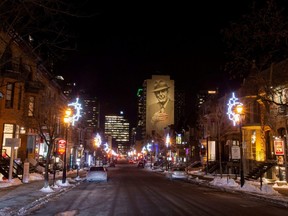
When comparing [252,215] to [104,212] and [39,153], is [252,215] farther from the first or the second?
[39,153]

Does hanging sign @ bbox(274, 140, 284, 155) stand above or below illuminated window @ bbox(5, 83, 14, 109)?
below

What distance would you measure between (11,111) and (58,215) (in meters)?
25.0

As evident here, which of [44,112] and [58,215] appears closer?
[58,215]

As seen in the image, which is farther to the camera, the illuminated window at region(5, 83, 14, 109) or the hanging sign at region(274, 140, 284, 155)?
the illuminated window at region(5, 83, 14, 109)

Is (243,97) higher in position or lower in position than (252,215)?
higher

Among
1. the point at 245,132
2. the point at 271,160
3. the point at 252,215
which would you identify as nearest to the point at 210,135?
the point at 245,132

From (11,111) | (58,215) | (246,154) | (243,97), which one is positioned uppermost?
(243,97)

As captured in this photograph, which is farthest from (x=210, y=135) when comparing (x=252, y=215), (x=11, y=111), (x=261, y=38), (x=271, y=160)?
(x=252, y=215)

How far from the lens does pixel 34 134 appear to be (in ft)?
141

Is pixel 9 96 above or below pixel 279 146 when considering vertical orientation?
above

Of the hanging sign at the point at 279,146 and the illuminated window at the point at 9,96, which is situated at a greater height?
the illuminated window at the point at 9,96

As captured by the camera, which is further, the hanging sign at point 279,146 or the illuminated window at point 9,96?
the illuminated window at point 9,96

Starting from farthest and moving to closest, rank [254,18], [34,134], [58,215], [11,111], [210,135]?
[210,135] → [34,134] → [11,111] → [254,18] → [58,215]

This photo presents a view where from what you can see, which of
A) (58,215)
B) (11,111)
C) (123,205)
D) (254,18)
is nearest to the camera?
(58,215)
